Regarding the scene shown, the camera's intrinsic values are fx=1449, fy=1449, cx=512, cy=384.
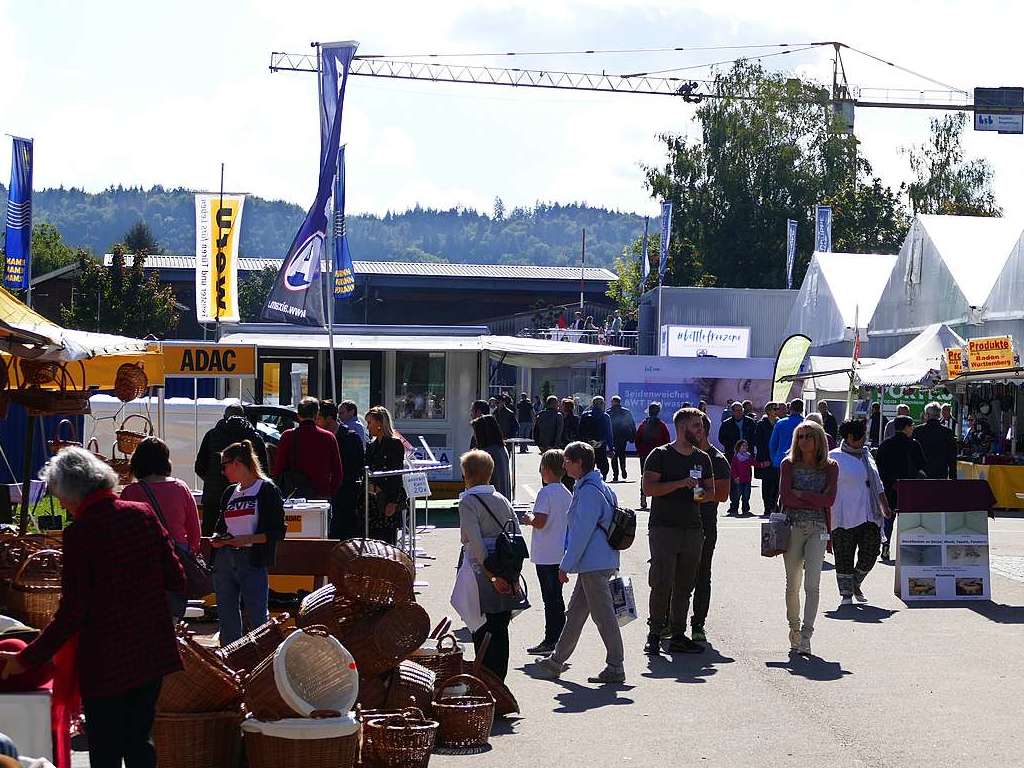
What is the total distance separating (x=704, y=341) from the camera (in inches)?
1906

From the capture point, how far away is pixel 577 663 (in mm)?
10719

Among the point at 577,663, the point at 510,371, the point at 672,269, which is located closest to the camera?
the point at 577,663

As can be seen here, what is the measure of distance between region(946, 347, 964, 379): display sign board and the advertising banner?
1382cm

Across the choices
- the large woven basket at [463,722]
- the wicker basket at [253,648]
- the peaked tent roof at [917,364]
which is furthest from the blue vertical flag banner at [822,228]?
the wicker basket at [253,648]

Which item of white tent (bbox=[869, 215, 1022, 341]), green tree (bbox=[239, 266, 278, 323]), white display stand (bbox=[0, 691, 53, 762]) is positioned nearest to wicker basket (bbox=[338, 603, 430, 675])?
white display stand (bbox=[0, 691, 53, 762])

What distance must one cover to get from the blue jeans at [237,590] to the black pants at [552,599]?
2196mm

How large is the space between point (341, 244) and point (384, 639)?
86.2 feet

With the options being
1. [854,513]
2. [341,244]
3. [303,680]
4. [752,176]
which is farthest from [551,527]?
[752,176]

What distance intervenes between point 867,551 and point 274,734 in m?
8.34

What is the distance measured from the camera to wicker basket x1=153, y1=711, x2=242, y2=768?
275 inches

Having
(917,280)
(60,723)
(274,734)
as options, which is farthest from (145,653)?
(917,280)

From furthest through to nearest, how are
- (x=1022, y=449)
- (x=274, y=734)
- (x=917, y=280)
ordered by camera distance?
1. (x=917, y=280)
2. (x=1022, y=449)
3. (x=274, y=734)

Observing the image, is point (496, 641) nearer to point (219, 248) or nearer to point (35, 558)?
point (35, 558)

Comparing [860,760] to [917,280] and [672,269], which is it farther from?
[672,269]
